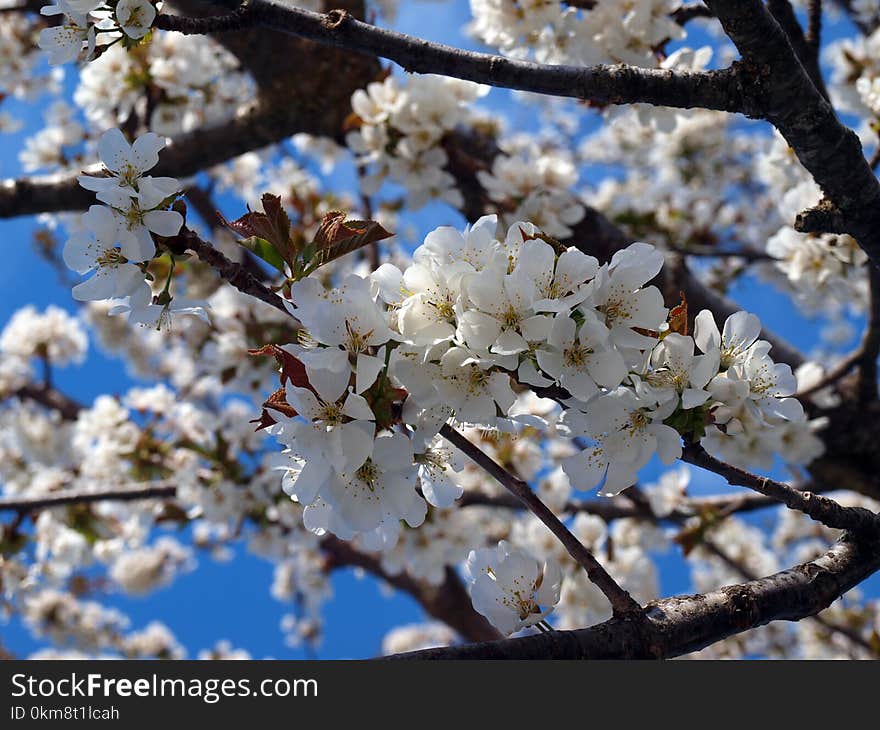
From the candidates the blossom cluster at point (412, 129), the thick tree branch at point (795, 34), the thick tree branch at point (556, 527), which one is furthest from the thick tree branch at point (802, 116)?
the blossom cluster at point (412, 129)

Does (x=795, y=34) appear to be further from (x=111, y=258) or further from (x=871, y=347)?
(x=111, y=258)

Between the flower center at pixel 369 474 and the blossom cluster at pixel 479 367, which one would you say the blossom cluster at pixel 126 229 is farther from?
the flower center at pixel 369 474

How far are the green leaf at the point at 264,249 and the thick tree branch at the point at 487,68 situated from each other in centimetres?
38

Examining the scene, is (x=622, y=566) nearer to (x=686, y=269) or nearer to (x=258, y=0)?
(x=686, y=269)

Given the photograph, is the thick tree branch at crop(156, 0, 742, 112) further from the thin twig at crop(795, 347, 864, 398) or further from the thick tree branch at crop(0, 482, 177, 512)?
the thick tree branch at crop(0, 482, 177, 512)

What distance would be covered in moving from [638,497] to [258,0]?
Result: 2.34 m

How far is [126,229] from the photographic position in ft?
3.40

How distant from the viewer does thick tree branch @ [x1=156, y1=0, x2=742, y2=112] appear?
119 centimetres

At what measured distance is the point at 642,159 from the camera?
582 centimetres

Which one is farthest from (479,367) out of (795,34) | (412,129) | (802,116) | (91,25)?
(412,129)

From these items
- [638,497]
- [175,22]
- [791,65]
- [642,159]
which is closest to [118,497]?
[638,497]

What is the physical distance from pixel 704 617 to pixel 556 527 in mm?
243

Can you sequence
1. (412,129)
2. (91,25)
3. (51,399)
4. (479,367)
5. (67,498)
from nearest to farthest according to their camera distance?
(479,367) → (91,25) → (412,129) → (67,498) → (51,399)
